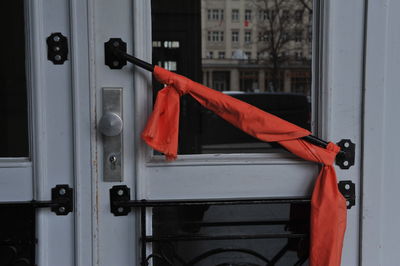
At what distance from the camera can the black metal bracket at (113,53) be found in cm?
134

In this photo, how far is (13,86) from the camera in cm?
145

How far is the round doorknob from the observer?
1294 mm

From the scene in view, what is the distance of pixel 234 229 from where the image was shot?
1471 mm

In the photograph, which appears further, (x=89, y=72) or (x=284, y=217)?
(x=284, y=217)

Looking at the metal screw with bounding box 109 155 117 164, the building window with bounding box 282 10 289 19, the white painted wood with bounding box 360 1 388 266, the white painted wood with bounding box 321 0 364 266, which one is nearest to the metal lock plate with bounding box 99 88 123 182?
the metal screw with bounding box 109 155 117 164

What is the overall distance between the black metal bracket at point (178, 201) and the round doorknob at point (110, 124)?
7.7 inches

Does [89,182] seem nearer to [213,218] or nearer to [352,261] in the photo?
[213,218]

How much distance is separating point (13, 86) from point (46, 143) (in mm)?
276

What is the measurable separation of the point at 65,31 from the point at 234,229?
35.6 inches

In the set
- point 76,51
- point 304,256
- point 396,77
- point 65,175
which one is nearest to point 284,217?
point 304,256

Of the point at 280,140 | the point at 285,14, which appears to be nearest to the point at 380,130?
the point at 280,140

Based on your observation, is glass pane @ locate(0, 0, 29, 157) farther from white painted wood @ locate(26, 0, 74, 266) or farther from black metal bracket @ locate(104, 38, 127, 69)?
black metal bracket @ locate(104, 38, 127, 69)

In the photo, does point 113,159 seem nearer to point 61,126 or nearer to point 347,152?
point 61,126

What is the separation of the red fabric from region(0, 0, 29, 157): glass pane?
467mm
